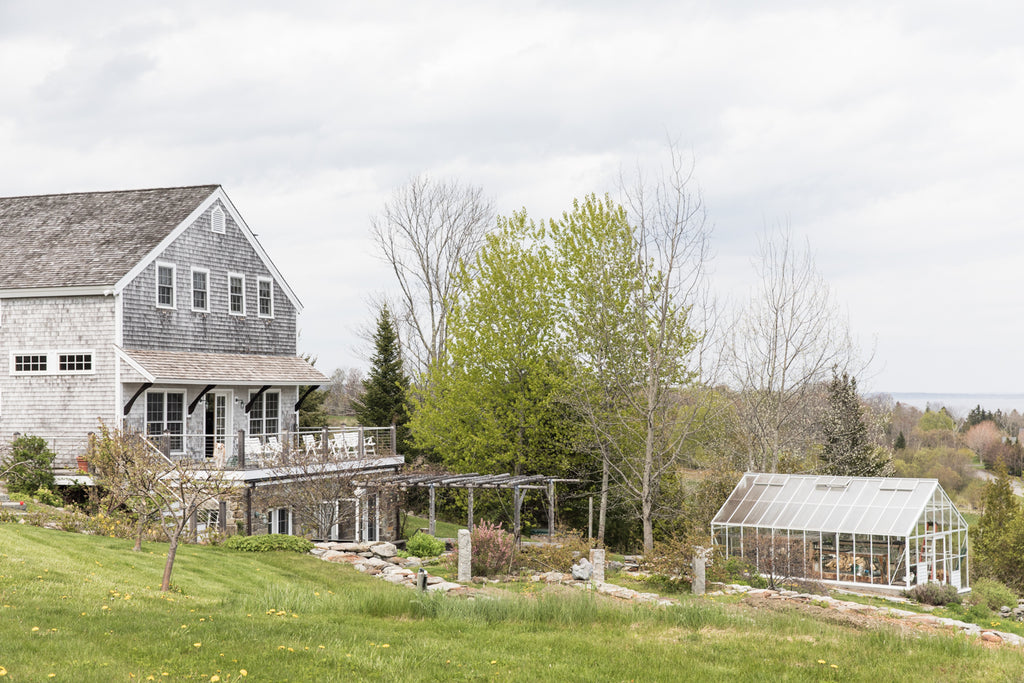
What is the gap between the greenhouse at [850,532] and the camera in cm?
2258

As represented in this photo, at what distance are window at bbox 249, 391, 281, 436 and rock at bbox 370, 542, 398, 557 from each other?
7.98 m

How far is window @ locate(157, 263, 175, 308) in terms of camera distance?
84.0 feet

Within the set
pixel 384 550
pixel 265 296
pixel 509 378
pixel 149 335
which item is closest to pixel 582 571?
pixel 384 550

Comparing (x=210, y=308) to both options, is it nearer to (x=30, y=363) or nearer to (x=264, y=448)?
(x=30, y=363)

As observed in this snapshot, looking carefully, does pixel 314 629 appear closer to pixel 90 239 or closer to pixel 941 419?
pixel 90 239

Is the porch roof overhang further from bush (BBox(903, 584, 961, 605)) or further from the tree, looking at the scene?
the tree

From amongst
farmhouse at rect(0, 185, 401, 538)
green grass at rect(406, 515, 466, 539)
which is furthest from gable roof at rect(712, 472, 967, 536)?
farmhouse at rect(0, 185, 401, 538)

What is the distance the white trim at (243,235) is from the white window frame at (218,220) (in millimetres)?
228

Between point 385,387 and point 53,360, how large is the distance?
59.7 ft

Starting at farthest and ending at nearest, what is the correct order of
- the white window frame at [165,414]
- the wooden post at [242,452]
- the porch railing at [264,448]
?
the white window frame at [165,414]
the porch railing at [264,448]
the wooden post at [242,452]

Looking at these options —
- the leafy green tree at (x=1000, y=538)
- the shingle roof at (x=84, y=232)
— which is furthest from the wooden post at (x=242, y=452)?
the leafy green tree at (x=1000, y=538)

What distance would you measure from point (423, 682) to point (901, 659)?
5.17 metres

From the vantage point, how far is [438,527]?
3278cm

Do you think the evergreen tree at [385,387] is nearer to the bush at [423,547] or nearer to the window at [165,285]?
the window at [165,285]
